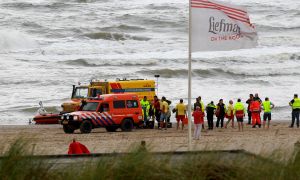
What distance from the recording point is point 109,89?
3125cm

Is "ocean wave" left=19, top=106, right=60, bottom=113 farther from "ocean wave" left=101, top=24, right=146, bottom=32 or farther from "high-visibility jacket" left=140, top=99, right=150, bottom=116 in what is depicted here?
"ocean wave" left=101, top=24, right=146, bottom=32

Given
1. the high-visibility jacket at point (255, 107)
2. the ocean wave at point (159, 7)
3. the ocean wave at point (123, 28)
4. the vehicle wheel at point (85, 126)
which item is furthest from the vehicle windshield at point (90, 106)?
the ocean wave at point (159, 7)

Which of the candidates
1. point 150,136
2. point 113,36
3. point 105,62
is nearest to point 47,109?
point 150,136

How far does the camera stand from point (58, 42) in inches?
2443

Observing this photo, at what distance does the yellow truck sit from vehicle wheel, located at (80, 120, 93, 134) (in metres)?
3.34

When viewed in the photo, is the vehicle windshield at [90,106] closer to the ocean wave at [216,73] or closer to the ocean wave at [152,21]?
the ocean wave at [216,73]

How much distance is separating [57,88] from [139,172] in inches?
1371

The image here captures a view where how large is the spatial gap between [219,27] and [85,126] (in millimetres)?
11082

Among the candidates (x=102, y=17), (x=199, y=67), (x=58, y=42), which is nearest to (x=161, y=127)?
(x=199, y=67)

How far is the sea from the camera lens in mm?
44219

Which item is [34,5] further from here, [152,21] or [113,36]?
[113,36]

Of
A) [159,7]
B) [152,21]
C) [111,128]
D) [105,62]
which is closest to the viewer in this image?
[111,128]

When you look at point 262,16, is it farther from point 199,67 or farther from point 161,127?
point 161,127

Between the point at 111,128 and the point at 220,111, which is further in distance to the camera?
the point at 220,111
